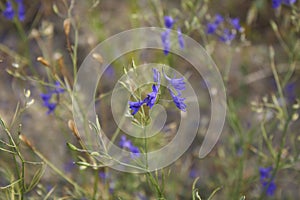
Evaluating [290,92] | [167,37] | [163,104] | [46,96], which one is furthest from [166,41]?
[290,92]

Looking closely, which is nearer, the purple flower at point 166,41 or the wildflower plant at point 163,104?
the purple flower at point 166,41

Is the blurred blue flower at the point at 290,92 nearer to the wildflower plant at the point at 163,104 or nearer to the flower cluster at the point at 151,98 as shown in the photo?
the wildflower plant at the point at 163,104

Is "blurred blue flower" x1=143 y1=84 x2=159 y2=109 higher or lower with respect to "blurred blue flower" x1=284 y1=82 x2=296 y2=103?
lower

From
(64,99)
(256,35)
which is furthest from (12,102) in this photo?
(256,35)

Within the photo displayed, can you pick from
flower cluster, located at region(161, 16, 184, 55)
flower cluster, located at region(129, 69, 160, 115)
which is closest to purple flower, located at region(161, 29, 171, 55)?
flower cluster, located at region(161, 16, 184, 55)

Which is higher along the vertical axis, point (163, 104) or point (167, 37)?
point (167, 37)

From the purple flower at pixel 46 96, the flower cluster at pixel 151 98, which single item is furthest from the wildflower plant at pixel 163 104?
→ the flower cluster at pixel 151 98

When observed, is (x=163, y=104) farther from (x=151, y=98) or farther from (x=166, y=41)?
(x=151, y=98)

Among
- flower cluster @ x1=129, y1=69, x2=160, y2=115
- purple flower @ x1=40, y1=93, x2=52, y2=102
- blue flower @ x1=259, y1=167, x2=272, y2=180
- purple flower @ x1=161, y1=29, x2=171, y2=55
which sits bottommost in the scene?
blue flower @ x1=259, y1=167, x2=272, y2=180

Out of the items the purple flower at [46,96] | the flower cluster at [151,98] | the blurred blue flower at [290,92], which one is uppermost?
the blurred blue flower at [290,92]

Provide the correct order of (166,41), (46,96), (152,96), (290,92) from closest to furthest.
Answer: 1. (152,96)
2. (166,41)
3. (46,96)
4. (290,92)

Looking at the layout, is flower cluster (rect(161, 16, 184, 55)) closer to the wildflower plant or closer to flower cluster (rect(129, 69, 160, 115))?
the wildflower plant
